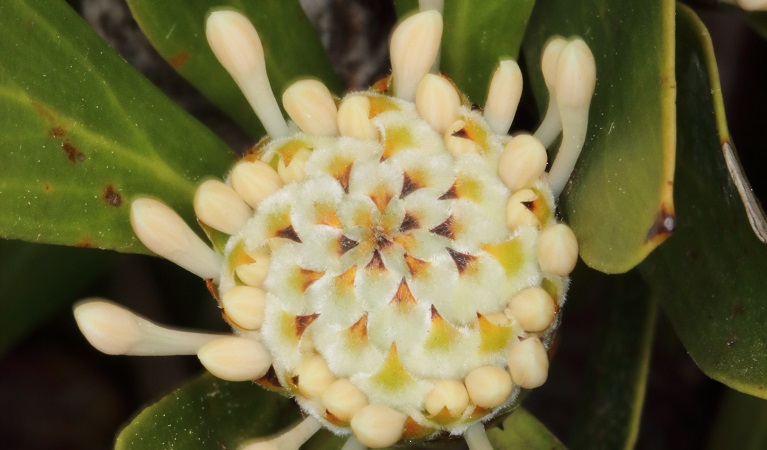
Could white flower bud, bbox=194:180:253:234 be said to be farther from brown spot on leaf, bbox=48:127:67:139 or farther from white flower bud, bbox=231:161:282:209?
brown spot on leaf, bbox=48:127:67:139

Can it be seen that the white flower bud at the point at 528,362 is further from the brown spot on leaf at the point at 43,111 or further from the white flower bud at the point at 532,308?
the brown spot on leaf at the point at 43,111

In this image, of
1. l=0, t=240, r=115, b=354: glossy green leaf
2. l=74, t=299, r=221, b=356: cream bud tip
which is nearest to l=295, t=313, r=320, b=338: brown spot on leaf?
l=74, t=299, r=221, b=356: cream bud tip

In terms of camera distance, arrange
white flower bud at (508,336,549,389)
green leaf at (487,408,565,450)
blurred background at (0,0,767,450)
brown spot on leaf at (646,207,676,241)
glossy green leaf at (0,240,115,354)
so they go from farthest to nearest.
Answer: glossy green leaf at (0,240,115,354) < blurred background at (0,0,767,450) < green leaf at (487,408,565,450) < white flower bud at (508,336,549,389) < brown spot on leaf at (646,207,676,241)

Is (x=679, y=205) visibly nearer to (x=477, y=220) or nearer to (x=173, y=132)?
(x=477, y=220)

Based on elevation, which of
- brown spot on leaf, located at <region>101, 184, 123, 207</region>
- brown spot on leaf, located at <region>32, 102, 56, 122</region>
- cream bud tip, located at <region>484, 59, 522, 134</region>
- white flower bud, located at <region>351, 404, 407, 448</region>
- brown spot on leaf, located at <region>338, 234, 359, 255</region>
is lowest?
white flower bud, located at <region>351, 404, 407, 448</region>

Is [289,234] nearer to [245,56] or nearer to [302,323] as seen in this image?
[302,323]

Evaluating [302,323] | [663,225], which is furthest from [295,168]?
[663,225]
